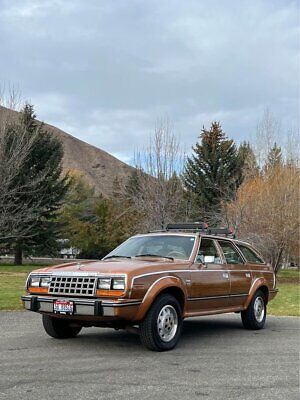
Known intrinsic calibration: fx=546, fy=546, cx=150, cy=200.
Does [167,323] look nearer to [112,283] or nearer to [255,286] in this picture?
[112,283]

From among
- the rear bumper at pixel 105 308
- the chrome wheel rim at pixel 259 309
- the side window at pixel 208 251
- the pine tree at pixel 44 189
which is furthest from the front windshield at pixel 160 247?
the pine tree at pixel 44 189

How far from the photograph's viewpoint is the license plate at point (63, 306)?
692 cm

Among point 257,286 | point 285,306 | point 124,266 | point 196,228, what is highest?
point 196,228

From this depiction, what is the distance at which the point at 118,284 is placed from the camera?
6.82m

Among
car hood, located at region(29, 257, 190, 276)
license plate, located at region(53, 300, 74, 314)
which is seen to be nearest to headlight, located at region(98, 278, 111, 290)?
car hood, located at region(29, 257, 190, 276)

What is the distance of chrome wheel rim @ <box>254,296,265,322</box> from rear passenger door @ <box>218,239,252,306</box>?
1.59 ft

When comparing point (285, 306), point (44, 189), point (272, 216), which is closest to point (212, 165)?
point (44, 189)

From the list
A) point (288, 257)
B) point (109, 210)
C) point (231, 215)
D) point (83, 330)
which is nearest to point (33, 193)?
point (109, 210)

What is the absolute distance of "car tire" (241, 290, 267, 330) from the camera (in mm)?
9547

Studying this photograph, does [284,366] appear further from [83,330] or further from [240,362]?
[83,330]

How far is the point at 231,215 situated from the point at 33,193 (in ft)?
47.7

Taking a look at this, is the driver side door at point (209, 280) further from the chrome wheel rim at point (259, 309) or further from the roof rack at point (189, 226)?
the chrome wheel rim at point (259, 309)

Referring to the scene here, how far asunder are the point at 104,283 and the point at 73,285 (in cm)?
46

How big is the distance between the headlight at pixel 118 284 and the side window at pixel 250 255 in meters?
3.76
